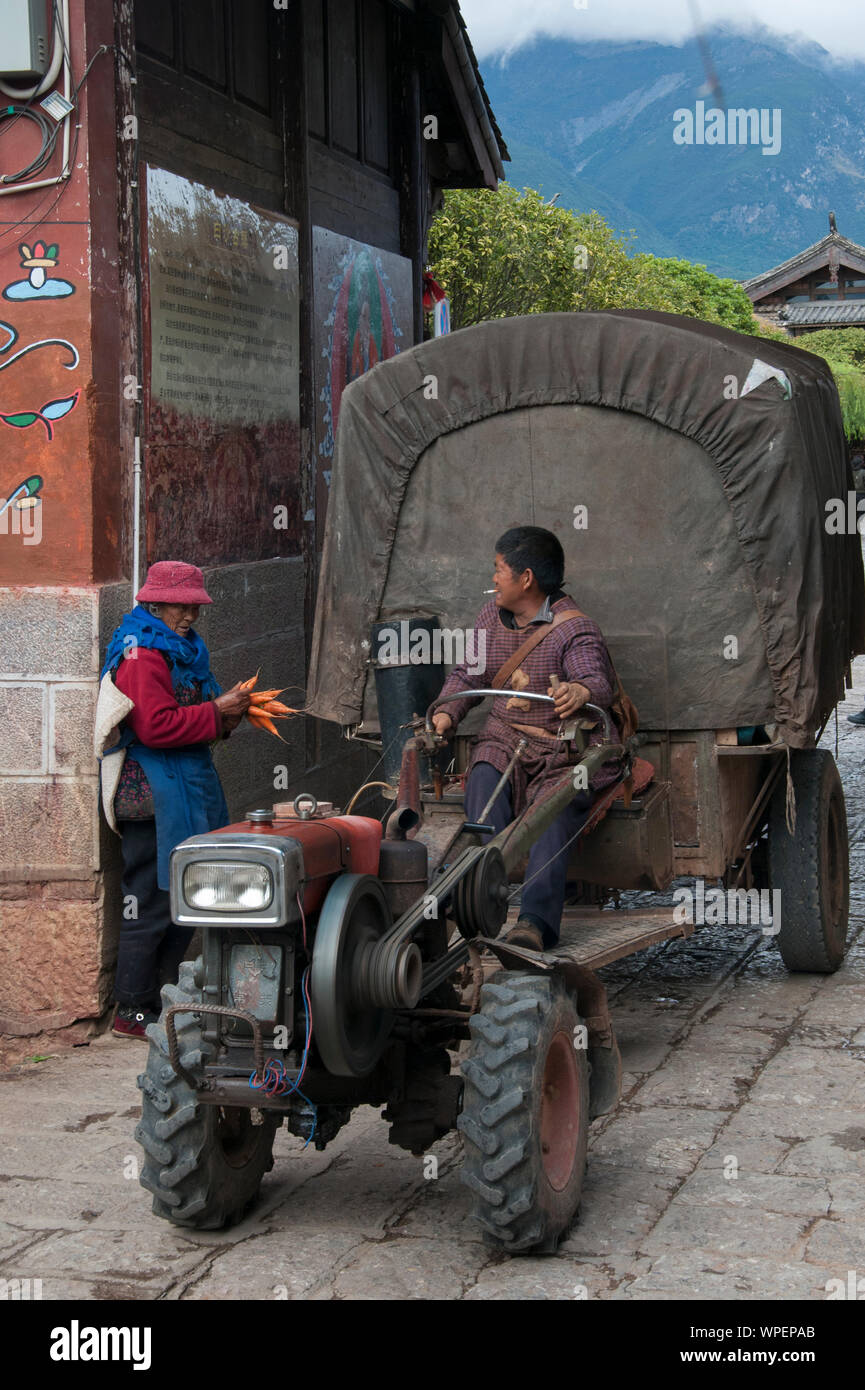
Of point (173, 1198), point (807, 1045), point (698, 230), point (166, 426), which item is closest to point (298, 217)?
point (166, 426)

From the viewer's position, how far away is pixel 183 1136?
434 cm

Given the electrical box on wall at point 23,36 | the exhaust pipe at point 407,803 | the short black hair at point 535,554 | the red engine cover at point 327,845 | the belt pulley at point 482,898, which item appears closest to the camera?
the red engine cover at point 327,845

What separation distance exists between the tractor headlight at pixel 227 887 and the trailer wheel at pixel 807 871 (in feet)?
12.1

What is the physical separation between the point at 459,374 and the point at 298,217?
102 inches

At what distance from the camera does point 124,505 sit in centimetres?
664

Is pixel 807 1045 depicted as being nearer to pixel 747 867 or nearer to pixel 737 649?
pixel 747 867

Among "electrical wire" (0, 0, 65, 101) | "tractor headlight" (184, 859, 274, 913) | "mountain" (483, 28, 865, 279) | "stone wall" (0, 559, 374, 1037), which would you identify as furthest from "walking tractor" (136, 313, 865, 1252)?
"mountain" (483, 28, 865, 279)

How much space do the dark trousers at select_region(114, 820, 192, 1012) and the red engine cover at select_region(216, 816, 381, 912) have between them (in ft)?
6.57

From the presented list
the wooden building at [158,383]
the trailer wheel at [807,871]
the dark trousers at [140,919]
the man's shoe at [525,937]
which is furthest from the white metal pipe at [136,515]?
the trailer wheel at [807,871]

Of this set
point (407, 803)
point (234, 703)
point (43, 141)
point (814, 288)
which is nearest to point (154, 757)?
point (234, 703)

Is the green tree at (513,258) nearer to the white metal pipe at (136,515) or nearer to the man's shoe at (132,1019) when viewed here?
the white metal pipe at (136,515)

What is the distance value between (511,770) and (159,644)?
1.55m

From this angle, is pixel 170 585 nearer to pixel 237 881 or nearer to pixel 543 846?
pixel 543 846

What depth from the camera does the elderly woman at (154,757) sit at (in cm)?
620
